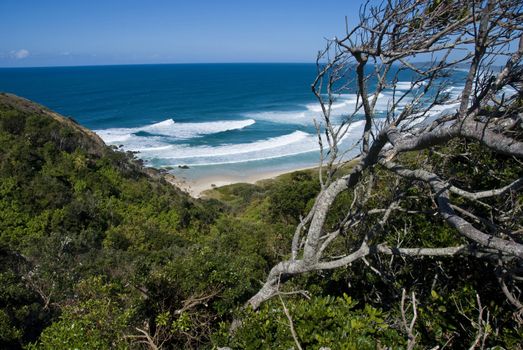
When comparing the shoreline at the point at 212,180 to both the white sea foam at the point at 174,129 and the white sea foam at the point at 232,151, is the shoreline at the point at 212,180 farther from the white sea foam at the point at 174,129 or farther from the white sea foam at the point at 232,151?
the white sea foam at the point at 174,129

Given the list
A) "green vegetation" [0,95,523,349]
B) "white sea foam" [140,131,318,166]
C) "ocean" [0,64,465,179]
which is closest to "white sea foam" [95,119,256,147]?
"ocean" [0,64,465,179]

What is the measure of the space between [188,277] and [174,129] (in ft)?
147

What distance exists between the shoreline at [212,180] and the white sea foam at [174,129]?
12.4m

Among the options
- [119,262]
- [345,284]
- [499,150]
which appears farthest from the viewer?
[119,262]

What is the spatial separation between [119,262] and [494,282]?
412 inches

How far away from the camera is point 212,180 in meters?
34.0

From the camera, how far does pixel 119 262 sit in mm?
11648

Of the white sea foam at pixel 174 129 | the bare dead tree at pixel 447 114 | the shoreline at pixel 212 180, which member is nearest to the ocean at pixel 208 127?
the white sea foam at pixel 174 129

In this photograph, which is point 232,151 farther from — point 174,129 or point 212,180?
point 174,129

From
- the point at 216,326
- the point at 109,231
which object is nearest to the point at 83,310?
the point at 216,326

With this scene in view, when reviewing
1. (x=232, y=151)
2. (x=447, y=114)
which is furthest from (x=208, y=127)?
(x=447, y=114)

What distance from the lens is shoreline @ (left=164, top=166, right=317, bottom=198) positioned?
31.9 meters

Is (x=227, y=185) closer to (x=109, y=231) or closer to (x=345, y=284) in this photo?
(x=109, y=231)

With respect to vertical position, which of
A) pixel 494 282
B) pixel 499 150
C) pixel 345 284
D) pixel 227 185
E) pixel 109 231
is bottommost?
pixel 227 185
